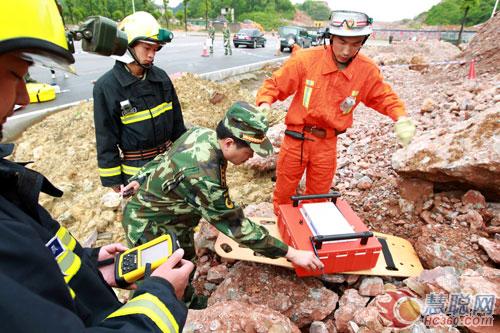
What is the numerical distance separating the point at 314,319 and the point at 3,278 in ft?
6.31

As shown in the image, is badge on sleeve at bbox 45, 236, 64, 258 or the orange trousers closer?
badge on sleeve at bbox 45, 236, 64, 258

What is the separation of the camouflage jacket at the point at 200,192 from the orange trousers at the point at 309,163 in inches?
50.5

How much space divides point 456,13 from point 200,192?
67.8 metres

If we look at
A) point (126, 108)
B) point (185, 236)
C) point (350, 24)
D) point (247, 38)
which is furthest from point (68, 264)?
point (247, 38)

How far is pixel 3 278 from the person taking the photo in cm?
64

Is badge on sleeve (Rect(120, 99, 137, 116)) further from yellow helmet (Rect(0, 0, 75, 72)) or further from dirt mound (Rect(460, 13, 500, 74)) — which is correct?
dirt mound (Rect(460, 13, 500, 74))

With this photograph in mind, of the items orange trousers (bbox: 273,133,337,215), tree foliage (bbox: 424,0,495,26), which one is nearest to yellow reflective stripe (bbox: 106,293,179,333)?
orange trousers (bbox: 273,133,337,215)

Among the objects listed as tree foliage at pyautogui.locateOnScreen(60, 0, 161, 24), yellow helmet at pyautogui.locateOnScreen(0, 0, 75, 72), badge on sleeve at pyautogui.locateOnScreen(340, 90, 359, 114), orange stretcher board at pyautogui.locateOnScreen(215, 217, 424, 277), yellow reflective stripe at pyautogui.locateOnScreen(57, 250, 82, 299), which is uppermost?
tree foliage at pyautogui.locateOnScreen(60, 0, 161, 24)

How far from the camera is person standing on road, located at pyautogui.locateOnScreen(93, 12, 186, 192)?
8.53ft

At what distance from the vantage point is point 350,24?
8.67 feet

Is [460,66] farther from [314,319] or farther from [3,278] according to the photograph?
[3,278]

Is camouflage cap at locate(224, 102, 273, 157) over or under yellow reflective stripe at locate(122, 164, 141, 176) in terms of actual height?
over

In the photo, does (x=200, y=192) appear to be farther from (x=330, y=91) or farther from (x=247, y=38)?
(x=247, y=38)

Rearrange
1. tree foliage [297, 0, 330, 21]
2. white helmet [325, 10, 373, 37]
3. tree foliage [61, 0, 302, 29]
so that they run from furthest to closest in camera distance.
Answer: tree foliage [297, 0, 330, 21] < tree foliage [61, 0, 302, 29] < white helmet [325, 10, 373, 37]
